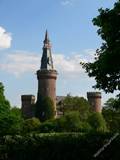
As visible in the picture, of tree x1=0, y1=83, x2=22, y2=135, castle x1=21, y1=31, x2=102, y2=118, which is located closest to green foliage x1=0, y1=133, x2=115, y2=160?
tree x1=0, y1=83, x2=22, y2=135

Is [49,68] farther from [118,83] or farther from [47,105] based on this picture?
[118,83]

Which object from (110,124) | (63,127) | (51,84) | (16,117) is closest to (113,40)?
(16,117)

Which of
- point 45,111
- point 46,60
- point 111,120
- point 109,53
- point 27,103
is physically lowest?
point 109,53

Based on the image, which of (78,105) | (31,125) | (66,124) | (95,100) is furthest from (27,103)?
(66,124)

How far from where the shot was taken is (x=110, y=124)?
496 feet

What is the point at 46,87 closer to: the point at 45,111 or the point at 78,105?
the point at 78,105

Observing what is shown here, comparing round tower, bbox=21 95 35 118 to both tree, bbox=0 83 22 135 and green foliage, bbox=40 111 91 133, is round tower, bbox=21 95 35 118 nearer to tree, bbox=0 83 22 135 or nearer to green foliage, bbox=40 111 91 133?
green foliage, bbox=40 111 91 133

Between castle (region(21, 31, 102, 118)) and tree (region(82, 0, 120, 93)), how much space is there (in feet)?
463

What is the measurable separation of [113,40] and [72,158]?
6779mm

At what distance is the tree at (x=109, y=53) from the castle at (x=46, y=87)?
140978 mm

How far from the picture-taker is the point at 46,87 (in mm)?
182250

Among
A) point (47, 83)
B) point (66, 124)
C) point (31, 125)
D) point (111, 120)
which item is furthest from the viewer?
point (47, 83)

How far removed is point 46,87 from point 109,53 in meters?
150

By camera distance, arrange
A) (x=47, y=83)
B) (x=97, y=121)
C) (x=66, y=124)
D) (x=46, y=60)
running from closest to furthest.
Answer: (x=66, y=124), (x=97, y=121), (x=47, y=83), (x=46, y=60)
